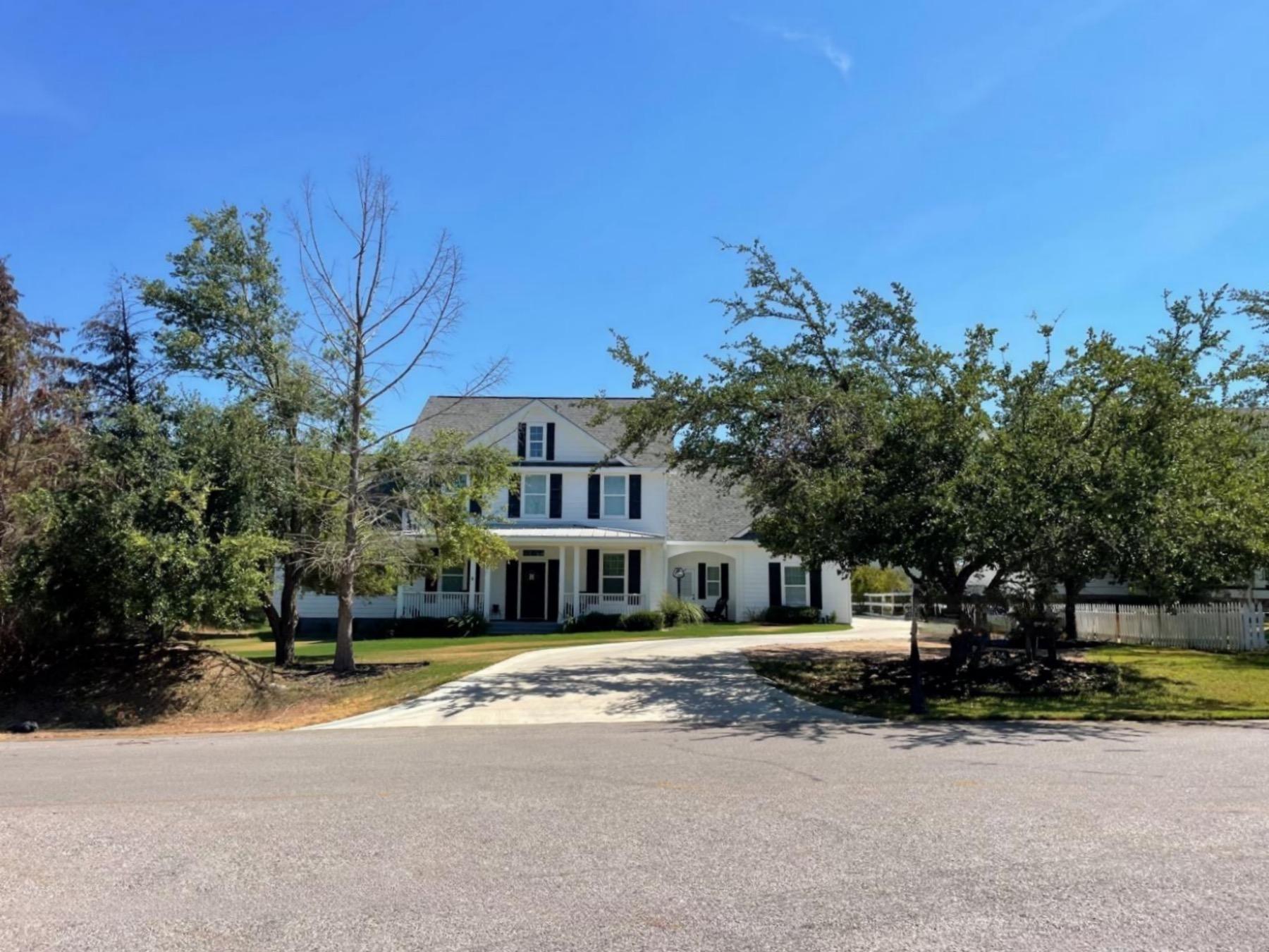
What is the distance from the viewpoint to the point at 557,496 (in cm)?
3344

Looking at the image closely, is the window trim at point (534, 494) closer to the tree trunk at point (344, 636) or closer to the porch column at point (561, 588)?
the porch column at point (561, 588)

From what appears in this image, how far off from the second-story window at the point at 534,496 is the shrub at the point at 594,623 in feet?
15.9

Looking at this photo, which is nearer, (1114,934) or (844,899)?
(1114,934)

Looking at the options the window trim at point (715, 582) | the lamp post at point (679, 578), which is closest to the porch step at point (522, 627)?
the lamp post at point (679, 578)

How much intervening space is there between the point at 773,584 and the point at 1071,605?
12.7 metres

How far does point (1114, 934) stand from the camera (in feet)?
14.0

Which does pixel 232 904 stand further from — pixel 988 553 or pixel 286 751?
pixel 988 553

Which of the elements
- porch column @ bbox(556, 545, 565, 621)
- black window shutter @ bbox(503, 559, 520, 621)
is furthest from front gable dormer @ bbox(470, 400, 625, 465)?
black window shutter @ bbox(503, 559, 520, 621)

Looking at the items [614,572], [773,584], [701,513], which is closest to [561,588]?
[614,572]

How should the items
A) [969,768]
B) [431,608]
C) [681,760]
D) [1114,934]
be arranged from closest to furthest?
[1114,934] < [969,768] < [681,760] < [431,608]

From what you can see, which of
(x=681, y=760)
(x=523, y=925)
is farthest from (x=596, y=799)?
(x=523, y=925)

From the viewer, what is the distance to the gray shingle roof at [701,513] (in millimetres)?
34438

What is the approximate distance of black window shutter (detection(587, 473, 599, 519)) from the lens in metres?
33.3

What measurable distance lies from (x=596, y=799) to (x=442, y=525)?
1235 cm
